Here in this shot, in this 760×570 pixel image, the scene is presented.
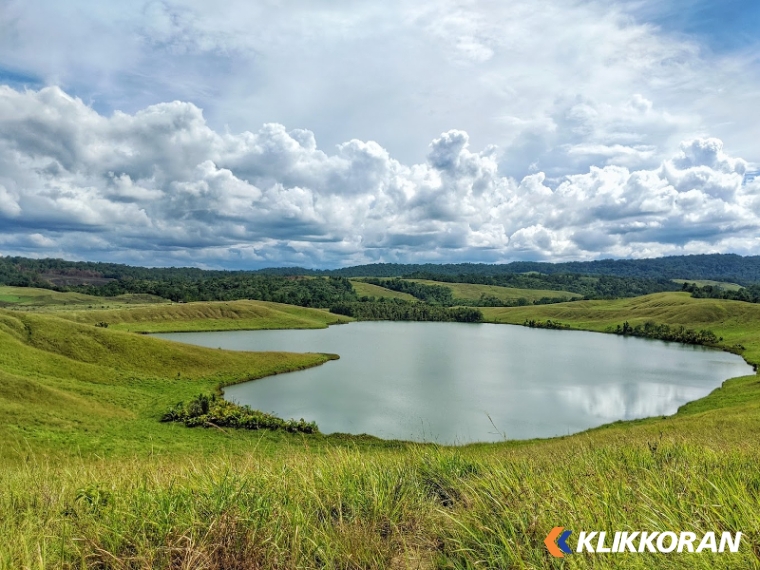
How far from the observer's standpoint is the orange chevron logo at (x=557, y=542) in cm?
373

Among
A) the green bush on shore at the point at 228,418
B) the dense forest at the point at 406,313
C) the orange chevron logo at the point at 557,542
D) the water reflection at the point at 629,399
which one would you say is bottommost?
the dense forest at the point at 406,313

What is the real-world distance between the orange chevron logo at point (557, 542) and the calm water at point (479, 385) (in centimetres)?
1903

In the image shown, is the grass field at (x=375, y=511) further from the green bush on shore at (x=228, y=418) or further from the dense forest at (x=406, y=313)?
the dense forest at (x=406, y=313)

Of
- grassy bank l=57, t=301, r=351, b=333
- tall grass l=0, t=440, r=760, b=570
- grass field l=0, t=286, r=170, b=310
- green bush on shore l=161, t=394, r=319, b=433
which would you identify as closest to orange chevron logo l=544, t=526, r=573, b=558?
tall grass l=0, t=440, r=760, b=570

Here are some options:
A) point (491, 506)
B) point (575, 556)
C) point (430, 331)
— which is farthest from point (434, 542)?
point (430, 331)

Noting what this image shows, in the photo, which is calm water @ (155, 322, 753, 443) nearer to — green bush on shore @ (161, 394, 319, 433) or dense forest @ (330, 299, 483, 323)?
green bush on shore @ (161, 394, 319, 433)

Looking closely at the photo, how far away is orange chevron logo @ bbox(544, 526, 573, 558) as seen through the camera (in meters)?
3.73

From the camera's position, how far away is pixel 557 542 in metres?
3.87

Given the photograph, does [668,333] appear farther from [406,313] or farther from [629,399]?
[406,313]

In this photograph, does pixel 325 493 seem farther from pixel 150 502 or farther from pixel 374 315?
pixel 374 315

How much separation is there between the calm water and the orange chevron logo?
19.0 metres

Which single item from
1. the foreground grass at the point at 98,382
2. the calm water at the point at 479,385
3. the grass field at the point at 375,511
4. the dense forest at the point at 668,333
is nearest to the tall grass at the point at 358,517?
the grass field at the point at 375,511

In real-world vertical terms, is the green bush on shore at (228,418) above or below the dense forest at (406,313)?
above

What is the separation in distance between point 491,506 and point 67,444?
31518mm
